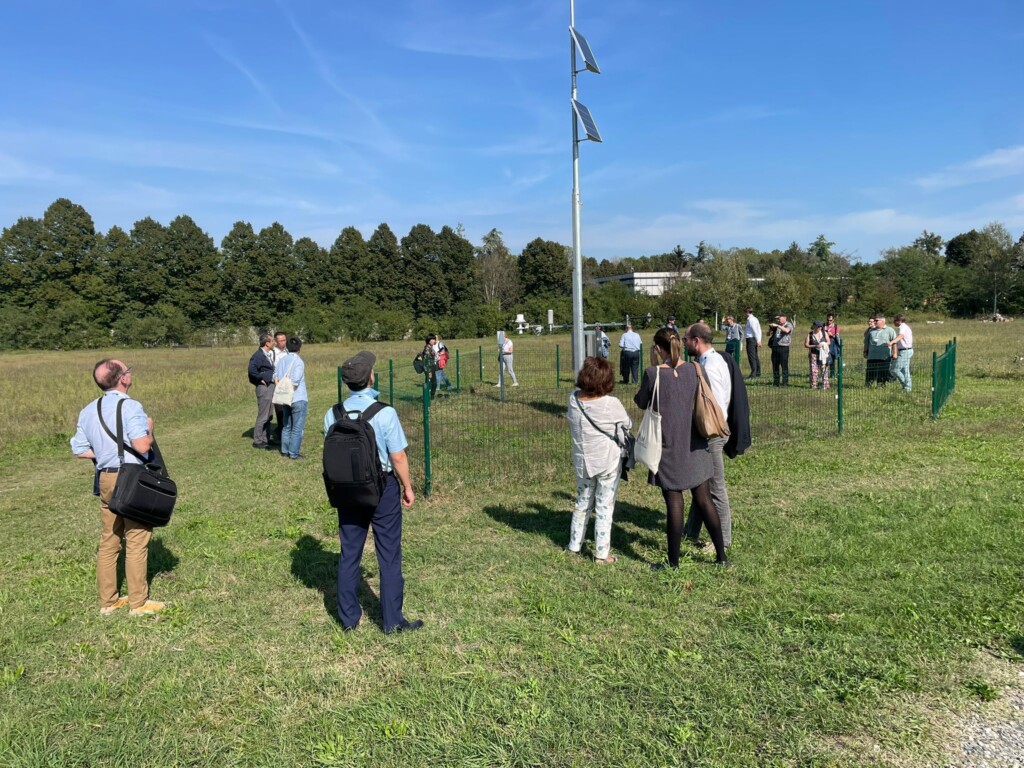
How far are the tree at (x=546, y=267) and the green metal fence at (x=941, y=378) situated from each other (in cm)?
5897

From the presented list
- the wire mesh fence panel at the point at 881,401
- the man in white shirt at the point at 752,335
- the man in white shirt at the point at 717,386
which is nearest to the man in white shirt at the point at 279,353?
the man in white shirt at the point at 717,386

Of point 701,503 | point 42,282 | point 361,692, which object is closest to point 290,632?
point 361,692

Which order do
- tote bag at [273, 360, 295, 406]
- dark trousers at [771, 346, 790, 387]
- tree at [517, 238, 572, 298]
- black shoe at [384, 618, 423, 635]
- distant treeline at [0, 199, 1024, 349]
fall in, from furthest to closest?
tree at [517, 238, 572, 298] < distant treeline at [0, 199, 1024, 349] < dark trousers at [771, 346, 790, 387] < tote bag at [273, 360, 295, 406] < black shoe at [384, 618, 423, 635]

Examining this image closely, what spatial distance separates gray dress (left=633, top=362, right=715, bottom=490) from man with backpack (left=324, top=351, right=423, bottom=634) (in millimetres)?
1844

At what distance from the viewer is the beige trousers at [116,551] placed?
14.6ft

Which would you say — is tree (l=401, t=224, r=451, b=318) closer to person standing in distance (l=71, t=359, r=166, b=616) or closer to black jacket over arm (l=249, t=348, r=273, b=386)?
black jacket over arm (l=249, t=348, r=273, b=386)

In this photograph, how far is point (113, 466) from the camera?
4.38 m

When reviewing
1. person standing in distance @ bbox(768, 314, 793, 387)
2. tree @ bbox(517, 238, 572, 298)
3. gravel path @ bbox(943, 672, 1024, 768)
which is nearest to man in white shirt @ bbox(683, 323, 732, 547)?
gravel path @ bbox(943, 672, 1024, 768)

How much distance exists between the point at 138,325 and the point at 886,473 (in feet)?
189

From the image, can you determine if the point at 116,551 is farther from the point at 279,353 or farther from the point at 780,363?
the point at 780,363

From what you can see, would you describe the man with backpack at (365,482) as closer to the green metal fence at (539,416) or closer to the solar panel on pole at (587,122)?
the green metal fence at (539,416)

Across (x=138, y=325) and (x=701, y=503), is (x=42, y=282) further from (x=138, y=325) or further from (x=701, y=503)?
(x=701, y=503)

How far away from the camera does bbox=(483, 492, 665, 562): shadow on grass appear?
571cm

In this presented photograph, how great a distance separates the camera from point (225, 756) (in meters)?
3.05
